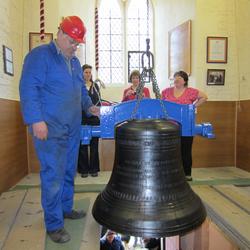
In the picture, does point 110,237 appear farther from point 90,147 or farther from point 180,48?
point 180,48

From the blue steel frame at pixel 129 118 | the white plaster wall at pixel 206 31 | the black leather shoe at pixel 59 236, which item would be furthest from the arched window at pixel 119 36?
the blue steel frame at pixel 129 118

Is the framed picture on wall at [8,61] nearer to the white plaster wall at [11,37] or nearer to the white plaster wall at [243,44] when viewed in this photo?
the white plaster wall at [11,37]

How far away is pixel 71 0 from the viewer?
4961mm

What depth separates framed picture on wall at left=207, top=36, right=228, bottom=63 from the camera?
4.08m

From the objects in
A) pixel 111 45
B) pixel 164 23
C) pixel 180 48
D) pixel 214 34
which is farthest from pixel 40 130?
pixel 111 45

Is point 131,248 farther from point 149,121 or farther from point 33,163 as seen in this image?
point 33,163

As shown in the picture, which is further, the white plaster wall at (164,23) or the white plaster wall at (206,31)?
the white plaster wall at (164,23)

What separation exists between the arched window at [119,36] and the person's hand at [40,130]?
12.9ft

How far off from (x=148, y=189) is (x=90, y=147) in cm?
278

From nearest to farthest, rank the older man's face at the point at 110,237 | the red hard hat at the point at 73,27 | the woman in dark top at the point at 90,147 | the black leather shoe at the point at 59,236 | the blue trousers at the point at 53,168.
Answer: the red hard hat at the point at 73,27 → the blue trousers at the point at 53,168 → the black leather shoe at the point at 59,236 → the older man's face at the point at 110,237 → the woman in dark top at the point at 90,147

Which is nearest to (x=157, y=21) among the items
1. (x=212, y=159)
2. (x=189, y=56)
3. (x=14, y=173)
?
(x=189, y=56)

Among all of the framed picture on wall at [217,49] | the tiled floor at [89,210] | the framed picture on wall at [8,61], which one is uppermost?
the framed picture on wall at [217,49]

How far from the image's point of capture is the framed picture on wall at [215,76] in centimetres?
412

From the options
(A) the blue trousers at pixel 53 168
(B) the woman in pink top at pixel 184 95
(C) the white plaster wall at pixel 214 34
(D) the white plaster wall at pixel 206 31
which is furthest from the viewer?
(C) the white plaster wall at pixel 214 34
